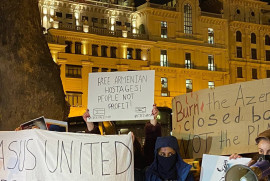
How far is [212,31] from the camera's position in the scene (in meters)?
51.5

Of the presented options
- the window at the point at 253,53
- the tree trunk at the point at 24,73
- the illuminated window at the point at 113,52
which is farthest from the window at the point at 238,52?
the tree trunk at the point at 24,73

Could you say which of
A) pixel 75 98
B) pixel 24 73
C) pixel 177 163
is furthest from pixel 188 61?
pixel 177 163

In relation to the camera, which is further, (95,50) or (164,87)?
(164,87)

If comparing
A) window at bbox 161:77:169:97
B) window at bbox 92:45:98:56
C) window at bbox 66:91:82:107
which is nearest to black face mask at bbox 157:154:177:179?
window at bbox 66:91:82:107

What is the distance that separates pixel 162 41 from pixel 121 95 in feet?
136

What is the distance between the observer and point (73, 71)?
135 feet

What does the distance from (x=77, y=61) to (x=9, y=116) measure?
3394 centimetres

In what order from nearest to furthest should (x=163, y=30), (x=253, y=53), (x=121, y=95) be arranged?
(x=121, y=95), (x=163, y=30), (x=253, y=53)

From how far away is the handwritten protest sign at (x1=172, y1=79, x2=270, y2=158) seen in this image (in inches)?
205

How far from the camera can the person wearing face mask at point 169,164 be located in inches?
187

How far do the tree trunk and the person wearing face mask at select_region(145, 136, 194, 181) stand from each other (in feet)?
11.1

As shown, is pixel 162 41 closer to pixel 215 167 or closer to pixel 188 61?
pixel 188 61

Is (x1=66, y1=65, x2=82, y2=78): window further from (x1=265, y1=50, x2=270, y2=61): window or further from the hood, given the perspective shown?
the hood

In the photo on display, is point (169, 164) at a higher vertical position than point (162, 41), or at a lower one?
lower
